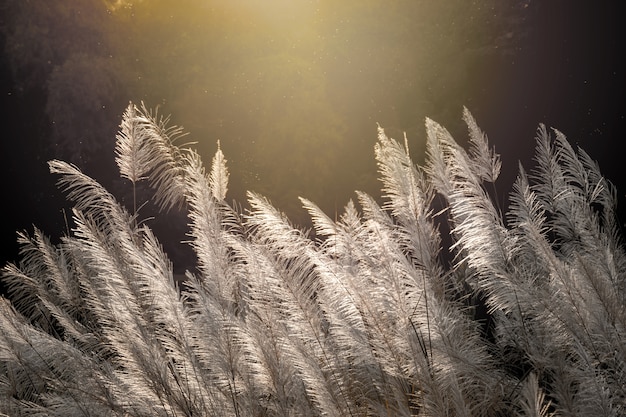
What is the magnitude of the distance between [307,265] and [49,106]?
11.0 feet

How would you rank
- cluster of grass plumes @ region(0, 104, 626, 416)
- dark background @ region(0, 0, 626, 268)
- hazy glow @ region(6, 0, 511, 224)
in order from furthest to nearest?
1. hazy glow @ region(6, 0, 511, 224)
2. dark background @ region(0, 0, 626, 268)
3. cluster of grass plumes @ region(0, 104, 626, 416)

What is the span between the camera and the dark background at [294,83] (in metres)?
3.93

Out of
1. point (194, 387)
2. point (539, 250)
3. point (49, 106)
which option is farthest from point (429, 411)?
point (49, 106)

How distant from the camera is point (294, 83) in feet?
13.8

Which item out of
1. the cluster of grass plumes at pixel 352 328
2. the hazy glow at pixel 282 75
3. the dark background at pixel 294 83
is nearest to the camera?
the cluster of grass plumes at pixel 352 328

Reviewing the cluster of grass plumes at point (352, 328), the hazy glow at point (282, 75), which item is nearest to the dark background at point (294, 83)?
the hazy glow at point (282, 75)

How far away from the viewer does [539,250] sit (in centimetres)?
133

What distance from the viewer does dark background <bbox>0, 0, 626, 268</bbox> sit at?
3.93m

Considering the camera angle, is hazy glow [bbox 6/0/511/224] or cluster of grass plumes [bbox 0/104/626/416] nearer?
cluster of grass plumes [bbox 0/104/626/416]

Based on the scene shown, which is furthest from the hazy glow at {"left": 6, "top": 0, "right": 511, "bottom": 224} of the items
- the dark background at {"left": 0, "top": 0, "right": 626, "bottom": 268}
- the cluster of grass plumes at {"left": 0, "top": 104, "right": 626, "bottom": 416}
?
the cluster of grass plumes at {"left": 0, "top": 104, "right": 626, "bottom": 416}

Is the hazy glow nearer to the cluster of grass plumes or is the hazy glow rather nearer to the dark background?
the dark background

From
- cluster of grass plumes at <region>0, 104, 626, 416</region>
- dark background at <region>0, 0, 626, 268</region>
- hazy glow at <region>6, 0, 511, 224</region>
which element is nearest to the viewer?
cluster of grass plumes at <region>0, 104, 626, 416</region>

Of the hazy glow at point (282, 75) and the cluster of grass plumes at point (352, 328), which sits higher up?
the hazy glow at point (282, 75)

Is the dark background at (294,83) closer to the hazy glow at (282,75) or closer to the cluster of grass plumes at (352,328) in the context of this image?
the hazy glow at (282,75)
